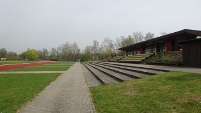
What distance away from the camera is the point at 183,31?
25.1m

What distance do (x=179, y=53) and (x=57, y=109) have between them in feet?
64.4

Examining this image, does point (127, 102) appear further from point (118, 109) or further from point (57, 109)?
point (57, 109)

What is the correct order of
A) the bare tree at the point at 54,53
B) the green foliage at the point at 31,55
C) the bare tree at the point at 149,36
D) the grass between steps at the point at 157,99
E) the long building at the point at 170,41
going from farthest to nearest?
the bare tree at the point at 54,53 < the green foliage at the point at 31,55 < the bare tree at the point at 149,36 < the long building at the point at 170,41 < the grass between steps at the point at 157,99

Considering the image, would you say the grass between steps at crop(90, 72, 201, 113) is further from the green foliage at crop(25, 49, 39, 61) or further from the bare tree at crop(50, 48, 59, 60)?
the bare tree at crop(50, 48, 59, 60)

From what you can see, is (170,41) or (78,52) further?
(78,52)

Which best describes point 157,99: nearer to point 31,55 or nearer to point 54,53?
point 31,55

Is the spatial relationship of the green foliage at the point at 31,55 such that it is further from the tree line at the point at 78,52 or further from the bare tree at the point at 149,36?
the bare tree at the point at 149,36

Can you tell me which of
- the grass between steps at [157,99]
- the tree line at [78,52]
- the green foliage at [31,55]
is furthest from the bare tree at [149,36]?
the grass between steps at [157,99]

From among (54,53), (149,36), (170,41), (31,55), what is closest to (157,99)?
(170,41)

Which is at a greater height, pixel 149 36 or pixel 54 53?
pixel 149 36

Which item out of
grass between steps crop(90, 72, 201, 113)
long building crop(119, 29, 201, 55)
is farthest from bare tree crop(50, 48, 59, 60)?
grass between steps crop(90, 72, 201, 113)

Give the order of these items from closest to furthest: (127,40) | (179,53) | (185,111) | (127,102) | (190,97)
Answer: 1. (185,111)
2. (190,97)
3. (127,102)
4. (179,53)
5. (127,40)

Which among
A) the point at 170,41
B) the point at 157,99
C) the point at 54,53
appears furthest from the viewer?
the point at 54,53


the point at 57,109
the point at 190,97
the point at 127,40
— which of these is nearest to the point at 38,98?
the point at 57,109
